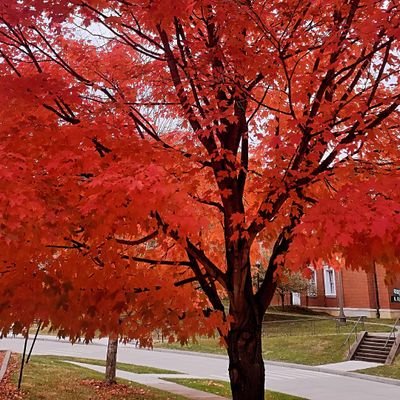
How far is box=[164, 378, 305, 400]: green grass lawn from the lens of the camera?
1309cm

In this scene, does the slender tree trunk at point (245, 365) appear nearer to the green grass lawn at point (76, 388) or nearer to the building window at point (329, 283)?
the green grass lawn at point (76, 388)

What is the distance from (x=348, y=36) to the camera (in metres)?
4.54

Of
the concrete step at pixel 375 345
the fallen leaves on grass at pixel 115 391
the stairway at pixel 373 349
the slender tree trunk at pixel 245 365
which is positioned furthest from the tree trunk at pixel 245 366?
the concrete step at pixel 375 345

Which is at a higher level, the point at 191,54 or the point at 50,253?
the point at 191,54

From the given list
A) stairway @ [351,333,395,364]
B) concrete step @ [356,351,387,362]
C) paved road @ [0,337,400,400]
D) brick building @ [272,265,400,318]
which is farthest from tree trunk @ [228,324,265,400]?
brick building @ [272,265,400,318]

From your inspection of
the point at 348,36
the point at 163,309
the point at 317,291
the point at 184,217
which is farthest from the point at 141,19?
the point at 317,291

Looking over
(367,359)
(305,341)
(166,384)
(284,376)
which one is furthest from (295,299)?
(166,384)

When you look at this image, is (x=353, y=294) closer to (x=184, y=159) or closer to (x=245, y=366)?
(x=245, y=366)

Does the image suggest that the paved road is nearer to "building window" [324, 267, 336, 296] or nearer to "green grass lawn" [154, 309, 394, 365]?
"green grass lawn" [154, 309, 394, 365]

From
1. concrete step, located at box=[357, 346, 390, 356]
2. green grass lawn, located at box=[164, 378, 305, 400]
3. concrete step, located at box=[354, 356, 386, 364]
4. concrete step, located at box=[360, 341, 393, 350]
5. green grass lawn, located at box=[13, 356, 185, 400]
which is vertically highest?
concrete step, located at box=[360, 341, 393, 350]

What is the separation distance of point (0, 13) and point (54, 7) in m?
0.48

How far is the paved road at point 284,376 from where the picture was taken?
572 inches

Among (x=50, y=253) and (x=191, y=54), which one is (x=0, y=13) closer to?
(x=191, y=54)

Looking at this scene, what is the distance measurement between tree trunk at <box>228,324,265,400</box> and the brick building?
2676 cm
